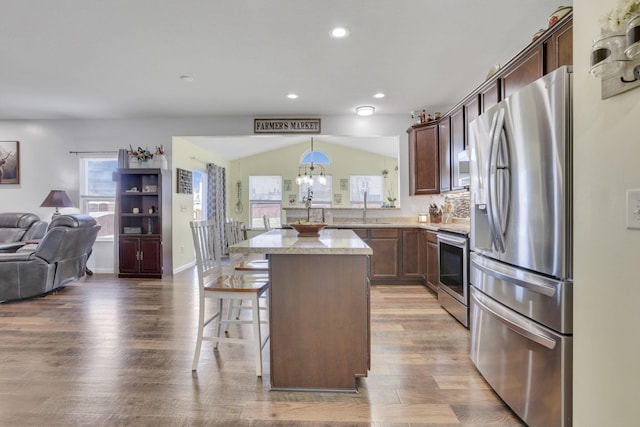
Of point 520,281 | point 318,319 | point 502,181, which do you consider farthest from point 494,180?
point 318,319

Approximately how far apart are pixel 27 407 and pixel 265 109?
4181mm

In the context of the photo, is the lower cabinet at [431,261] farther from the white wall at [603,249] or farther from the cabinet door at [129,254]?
the cabinet door at [129,254]

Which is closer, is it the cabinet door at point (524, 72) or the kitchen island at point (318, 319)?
the kitchen island at point (318, 319)

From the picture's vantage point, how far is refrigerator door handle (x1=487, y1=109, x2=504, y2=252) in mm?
1829

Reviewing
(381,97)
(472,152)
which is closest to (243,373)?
(472,152)

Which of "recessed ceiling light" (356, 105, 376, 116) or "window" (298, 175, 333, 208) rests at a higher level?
"recessed ceiling light" (356, 105, 376, 116)

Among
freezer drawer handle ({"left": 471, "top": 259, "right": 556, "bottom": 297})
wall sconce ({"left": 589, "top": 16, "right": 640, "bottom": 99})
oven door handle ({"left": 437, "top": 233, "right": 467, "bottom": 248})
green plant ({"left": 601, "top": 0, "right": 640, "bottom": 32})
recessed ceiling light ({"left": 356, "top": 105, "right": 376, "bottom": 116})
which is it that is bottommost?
freezer drawer handle ({"left": 471, "top": 259, "right": 556, "bottom": 297})

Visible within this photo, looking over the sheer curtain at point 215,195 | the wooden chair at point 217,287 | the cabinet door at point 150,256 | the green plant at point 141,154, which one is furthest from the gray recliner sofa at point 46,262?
the sheer curtain at point 215,195

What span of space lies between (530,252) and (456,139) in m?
Result: 2.62

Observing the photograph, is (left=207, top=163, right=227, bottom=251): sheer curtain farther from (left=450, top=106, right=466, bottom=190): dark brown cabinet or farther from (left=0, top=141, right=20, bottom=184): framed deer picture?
(left=450, top=106, right=466, bottom=190): dark brown cabinet

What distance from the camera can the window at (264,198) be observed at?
9.63 metres

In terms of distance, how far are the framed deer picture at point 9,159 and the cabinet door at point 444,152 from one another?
6682mm

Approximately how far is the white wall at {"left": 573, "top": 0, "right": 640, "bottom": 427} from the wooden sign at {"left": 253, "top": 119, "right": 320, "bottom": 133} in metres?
4.14

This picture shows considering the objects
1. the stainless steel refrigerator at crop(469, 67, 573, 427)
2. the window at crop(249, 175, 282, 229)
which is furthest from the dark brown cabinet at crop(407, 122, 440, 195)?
the window at crop(249, 175, 282, 229)
